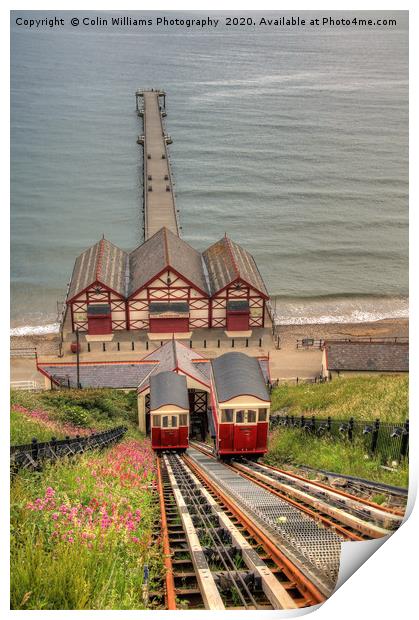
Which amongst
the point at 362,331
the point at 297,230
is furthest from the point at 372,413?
the point at 297,230

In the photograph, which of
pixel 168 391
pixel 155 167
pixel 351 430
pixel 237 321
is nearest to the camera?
pixel 351 430

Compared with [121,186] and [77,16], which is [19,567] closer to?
[77,16]

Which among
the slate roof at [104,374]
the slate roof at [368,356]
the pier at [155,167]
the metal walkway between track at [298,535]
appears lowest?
the metal walkway between track at [298,535]

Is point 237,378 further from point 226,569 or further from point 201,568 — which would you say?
point 201,568

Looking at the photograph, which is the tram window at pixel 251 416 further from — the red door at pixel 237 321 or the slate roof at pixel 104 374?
the red door at pixel 237 321

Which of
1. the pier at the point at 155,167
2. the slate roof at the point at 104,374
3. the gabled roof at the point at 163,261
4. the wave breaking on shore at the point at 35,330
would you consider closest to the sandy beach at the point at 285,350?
the wave breaking on shore at the point at 35,330

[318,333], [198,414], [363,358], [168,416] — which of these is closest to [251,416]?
[168,416]

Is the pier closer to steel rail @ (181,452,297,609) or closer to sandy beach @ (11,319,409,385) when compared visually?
sandy beach @ (11,319,409,385)
